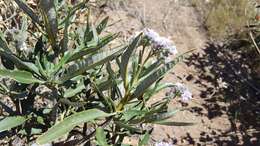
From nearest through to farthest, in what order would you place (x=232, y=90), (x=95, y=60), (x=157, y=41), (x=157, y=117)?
(x=95, y=60)
(x=157, y=117)
(x=157, y=41)
(x=232, y=90)

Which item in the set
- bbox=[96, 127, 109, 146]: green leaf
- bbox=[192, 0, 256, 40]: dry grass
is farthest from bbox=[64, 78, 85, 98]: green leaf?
bbox=[192, 0, 256, 40]: dry grass

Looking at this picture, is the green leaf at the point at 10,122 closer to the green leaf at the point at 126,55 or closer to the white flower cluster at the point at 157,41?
the green leaf at the point at 126,55

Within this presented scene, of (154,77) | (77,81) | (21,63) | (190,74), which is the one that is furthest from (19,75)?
(190,74)

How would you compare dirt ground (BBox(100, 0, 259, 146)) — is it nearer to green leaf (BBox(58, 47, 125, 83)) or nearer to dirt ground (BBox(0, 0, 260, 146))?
dirt ground (BBox(0, 0, 260, 146))

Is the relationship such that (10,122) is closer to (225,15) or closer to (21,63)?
(21,63)

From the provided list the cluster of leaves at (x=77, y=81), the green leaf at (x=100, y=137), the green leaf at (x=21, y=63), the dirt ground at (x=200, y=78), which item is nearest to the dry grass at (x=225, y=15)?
the dirt ground at (x=200, y=78)

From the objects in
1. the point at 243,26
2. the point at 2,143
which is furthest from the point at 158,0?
the point at 2,143

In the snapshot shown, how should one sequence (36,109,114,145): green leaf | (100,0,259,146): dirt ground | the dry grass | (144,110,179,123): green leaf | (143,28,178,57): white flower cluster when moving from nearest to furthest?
(36,109,114,145): green leaf < (144,110,179,123): green leaf < (143,28,178,57): white flower cluster < (100,0,259,146): dirt ground < the dry grass

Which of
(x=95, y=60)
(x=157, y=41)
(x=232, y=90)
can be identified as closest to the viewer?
(x=95, y=60)
